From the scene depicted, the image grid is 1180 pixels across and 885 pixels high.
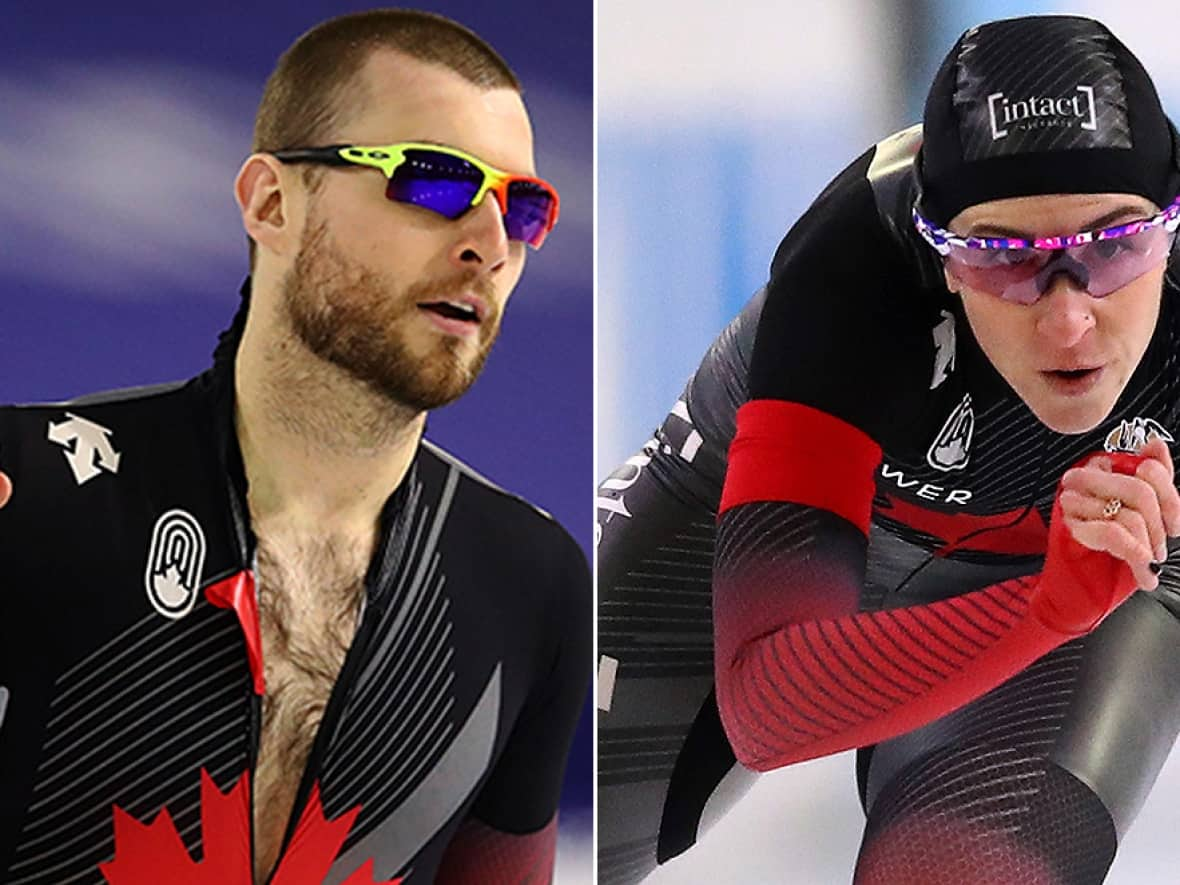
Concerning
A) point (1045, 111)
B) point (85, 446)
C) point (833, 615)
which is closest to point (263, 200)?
point (85, 446)

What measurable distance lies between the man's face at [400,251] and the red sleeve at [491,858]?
2.65 feet

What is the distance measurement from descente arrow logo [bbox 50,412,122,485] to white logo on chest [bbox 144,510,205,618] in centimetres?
13

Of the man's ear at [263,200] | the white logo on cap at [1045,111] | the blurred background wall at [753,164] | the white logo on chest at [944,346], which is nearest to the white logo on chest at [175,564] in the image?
the man's ear at [263,200]

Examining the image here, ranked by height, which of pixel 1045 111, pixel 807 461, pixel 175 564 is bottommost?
pixel 175 564

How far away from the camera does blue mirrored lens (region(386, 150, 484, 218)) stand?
2779 mm

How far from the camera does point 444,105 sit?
283 centimetres

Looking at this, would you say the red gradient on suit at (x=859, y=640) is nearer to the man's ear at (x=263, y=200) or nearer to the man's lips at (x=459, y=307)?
the man's lips at (x=459, y=307)

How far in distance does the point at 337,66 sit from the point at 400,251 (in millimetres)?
337

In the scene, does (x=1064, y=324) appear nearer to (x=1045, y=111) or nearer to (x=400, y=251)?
(x=1045, y=111)

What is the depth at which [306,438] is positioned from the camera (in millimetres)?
2818

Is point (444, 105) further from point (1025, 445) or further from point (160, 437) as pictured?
point (1025, 445)

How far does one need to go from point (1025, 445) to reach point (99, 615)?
5.73ft

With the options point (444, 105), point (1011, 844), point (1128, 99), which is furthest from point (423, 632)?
point (1128, 99)

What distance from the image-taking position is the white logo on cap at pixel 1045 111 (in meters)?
2.85
